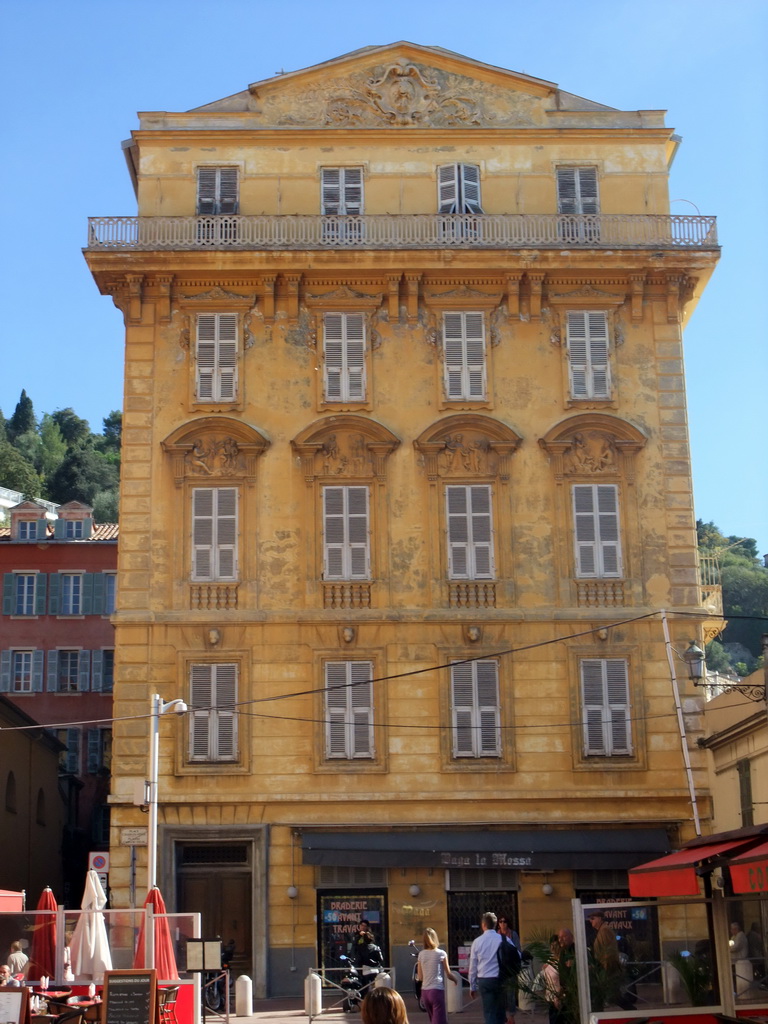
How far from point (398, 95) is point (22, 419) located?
11790cm

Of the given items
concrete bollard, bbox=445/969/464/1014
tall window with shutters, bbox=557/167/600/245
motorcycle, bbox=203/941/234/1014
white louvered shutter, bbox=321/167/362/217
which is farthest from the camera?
white louvered shutter, bbox=321/167/362/217

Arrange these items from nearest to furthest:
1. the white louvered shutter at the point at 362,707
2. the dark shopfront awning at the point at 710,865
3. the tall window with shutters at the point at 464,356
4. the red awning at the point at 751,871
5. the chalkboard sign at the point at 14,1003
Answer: the red awning at the point at 751,871 < the dark shopfront awning at the point at 710,865 < the chalkboard sign at the point at 14,1003 < the white louvered shutter at the point at 362,707 < the tall window with shutters at the point at 464,356

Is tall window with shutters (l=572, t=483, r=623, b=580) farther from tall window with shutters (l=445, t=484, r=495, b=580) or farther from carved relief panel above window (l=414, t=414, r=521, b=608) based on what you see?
tall window with shutters (l=445, t=484, r=495, b=580)

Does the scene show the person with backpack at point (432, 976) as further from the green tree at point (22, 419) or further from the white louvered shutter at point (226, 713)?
the green tree at point (22, 419)

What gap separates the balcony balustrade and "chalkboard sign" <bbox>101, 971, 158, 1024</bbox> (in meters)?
18.4

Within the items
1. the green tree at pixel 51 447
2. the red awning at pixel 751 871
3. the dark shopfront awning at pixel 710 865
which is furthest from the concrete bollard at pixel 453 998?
the green tree at pixel 51 447

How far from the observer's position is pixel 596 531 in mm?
31875

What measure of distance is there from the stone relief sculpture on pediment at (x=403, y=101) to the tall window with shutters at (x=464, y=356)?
5.08 metres

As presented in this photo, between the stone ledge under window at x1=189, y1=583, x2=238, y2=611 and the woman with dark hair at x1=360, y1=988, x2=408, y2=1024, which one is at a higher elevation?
the stone ledge under window at x1=189, y1=583, x2=238, y2=611

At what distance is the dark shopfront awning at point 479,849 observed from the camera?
29734 mm

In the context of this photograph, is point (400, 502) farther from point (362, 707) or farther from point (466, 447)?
point (362, 707)

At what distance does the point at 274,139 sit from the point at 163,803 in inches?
612

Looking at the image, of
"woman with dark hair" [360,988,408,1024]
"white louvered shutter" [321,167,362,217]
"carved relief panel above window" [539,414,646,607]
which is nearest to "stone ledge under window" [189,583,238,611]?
"carved relief panel above window" [539,414,646,607]

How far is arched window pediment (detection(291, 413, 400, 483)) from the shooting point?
1256 inches
